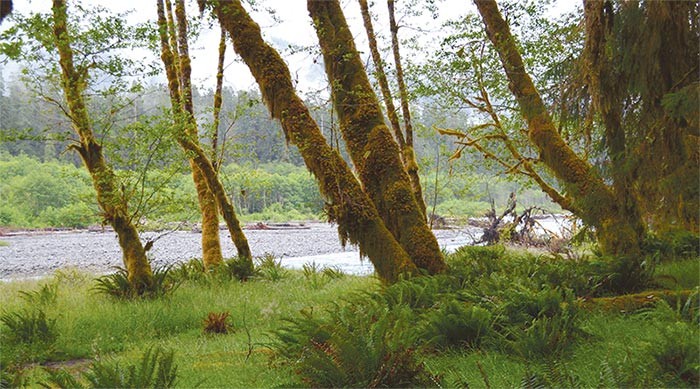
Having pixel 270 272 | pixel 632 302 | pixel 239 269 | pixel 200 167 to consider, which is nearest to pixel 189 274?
pixel 239 269

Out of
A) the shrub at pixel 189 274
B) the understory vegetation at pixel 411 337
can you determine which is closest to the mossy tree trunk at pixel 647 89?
the understory vegetation at pixel 411 337

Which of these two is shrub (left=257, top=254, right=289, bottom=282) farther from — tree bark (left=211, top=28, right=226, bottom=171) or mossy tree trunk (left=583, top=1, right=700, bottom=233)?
mossy tree trunk (left=583, top=1, right=700, bottom=233)

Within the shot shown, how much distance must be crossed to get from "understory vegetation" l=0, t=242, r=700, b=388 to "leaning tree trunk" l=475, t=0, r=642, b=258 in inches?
24.0

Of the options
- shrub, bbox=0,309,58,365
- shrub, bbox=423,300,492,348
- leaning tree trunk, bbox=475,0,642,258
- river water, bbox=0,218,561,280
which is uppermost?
leaning tree trunk, bbox=475,0,642,258

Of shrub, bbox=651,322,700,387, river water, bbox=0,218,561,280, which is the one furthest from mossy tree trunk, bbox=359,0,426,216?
shrub, bbox=651,322,700,387

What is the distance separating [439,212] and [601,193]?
28150 millimetres

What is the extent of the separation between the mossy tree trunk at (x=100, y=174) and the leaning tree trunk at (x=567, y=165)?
657cm

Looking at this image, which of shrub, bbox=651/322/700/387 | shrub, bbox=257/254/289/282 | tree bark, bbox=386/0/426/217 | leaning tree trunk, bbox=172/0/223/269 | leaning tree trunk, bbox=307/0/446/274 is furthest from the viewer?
leaning tree trunk, bbox=172/0/223/269

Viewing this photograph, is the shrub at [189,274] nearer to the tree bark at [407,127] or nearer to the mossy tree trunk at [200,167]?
the mossy tree trunk at [200,167]

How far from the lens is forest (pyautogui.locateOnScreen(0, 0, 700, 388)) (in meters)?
3.81

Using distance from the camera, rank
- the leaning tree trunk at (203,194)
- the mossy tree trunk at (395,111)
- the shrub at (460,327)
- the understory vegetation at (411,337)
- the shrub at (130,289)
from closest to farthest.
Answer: the understory vegetation at (411,337) → the shrub at (460,327) → the shrub at (130,289) → the mossy tree trunk at (395,111) → the leaning tree trunk at (203,194)

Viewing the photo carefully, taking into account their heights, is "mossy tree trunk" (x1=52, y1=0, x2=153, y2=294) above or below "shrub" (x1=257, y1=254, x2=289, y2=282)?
above

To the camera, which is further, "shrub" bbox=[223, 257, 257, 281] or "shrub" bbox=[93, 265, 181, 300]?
"shrub" bbox=[223, 257, 257, 281]

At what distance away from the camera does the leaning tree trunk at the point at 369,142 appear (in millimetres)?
6730
